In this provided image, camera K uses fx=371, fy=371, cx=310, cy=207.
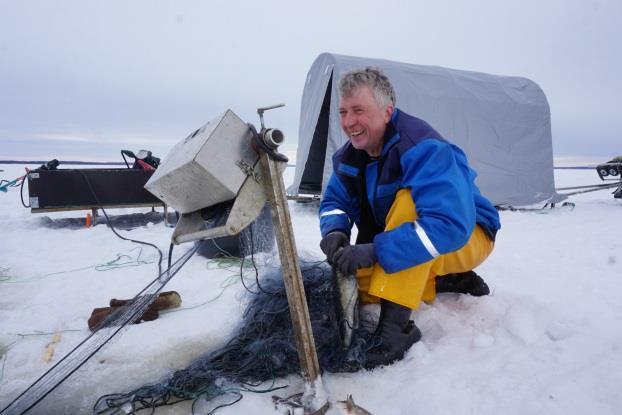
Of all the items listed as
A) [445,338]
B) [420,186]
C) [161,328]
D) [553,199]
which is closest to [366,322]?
[445,338]

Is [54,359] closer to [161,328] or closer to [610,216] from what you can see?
[161,328]

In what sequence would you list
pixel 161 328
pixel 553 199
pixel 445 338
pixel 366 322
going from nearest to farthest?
pixel 445 338 → pixel 366 322 → pixel 161 328 → pixel 553 199

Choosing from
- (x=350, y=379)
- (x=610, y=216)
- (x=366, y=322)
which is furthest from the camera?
(x=610, y=216)

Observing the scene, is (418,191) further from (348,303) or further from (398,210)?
(348,303)

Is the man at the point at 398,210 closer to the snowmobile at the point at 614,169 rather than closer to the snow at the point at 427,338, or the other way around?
the snow at the point at 427,338

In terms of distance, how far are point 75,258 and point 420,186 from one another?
11.1ft

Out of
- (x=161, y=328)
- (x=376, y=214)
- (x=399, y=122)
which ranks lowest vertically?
(x=161, y=328)

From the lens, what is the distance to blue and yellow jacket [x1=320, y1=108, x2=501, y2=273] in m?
1.37

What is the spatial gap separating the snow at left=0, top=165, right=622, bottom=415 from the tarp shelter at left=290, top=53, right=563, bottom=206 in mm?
2957

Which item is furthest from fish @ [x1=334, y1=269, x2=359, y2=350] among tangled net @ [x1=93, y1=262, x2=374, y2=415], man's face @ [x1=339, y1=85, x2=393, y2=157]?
man's face @ [x1=339, y1=85, x2=393, y2=157]

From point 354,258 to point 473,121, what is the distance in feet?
17.7

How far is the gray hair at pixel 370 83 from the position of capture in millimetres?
1593

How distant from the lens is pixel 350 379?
1.44 meters

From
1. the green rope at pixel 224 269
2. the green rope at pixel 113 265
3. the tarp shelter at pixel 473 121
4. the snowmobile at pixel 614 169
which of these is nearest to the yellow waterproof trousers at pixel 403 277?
the green rope at pixel 224 269
